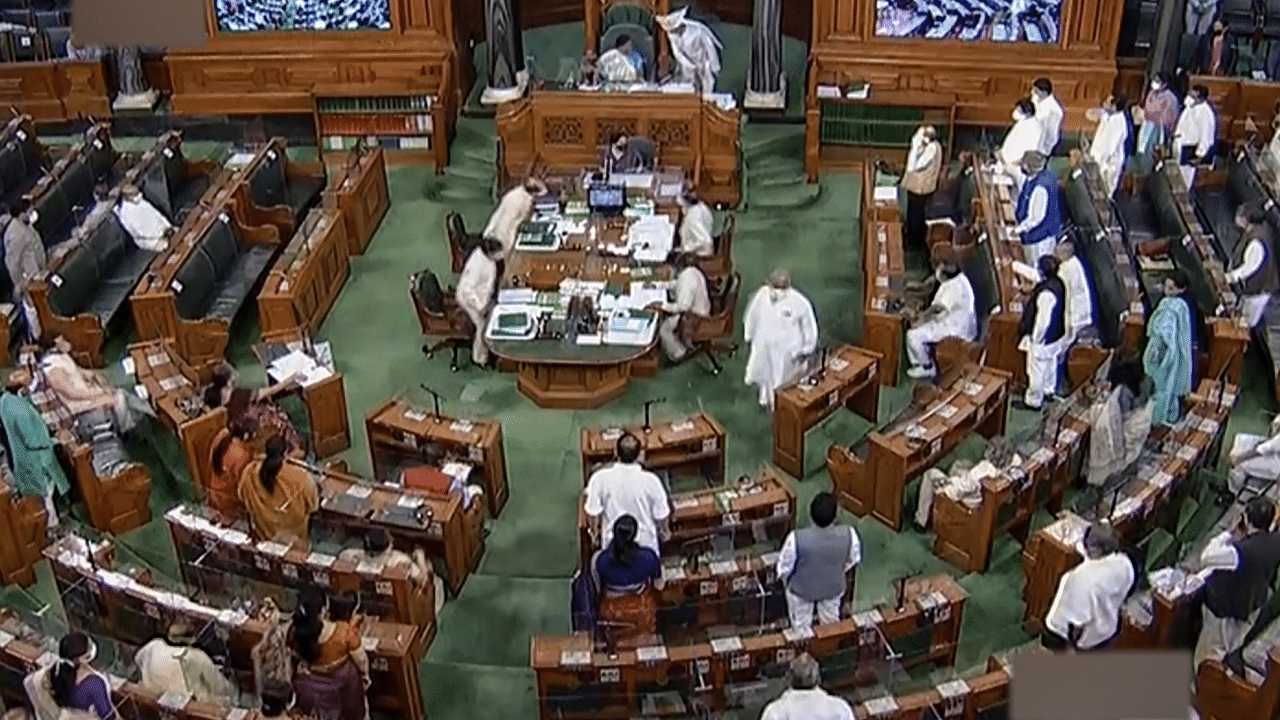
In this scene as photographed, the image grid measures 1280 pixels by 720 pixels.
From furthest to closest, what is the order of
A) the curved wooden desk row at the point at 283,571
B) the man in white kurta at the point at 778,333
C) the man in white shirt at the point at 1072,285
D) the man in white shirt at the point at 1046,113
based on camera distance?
1. the man in white shirt at the point at 1046,113
2. the man in white shirt at the point at 1072,285
3. the man in white kurta at the point at 778,333
4. the curved wooden desk row at the point at 283,571

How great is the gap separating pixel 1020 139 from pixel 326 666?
30.1 ft

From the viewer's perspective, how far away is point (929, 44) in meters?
16.9

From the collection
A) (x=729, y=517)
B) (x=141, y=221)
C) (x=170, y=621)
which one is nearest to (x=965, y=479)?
(x=729, y=517)

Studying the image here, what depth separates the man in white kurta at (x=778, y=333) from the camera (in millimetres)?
12219

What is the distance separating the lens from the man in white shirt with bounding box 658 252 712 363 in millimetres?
13234

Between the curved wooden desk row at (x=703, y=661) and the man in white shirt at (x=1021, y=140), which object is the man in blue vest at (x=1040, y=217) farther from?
the curved wooden desk row at (x=703, y=661)

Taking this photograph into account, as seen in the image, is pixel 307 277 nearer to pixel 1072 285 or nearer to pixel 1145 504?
pixel 1072 285

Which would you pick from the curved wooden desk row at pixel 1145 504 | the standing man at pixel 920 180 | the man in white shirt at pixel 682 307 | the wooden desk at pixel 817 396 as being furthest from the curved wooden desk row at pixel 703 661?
the standing man at pixel 920 180

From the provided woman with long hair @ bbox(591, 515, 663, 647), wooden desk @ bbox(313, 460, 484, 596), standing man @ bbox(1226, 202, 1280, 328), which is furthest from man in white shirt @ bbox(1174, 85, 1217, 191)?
wooden desk @ bbox(313, 460, 484, 596)

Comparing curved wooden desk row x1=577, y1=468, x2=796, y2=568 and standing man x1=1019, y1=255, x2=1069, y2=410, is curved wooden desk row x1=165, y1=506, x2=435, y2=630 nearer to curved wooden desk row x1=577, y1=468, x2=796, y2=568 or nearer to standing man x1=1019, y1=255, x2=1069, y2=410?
curved wooden desk row x1=577, y1=468, x2=796, y2=568

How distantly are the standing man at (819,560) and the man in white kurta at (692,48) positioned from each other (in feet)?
26.4

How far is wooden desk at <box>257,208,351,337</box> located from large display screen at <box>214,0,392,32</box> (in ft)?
11.0

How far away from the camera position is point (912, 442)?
1136cm

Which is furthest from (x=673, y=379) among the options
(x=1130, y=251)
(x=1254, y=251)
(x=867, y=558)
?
(x=1254, y=251)
